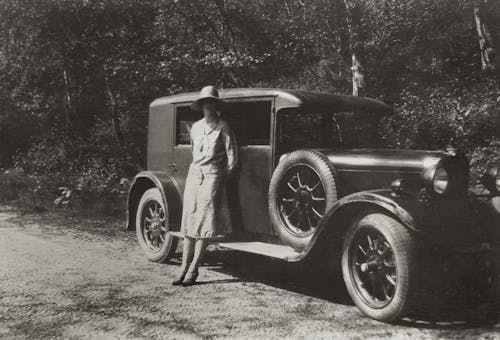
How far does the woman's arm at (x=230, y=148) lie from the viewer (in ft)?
17.3

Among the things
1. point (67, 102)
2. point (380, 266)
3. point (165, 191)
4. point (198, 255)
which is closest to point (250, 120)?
point (165, 191)

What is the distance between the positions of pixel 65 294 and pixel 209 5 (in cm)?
965

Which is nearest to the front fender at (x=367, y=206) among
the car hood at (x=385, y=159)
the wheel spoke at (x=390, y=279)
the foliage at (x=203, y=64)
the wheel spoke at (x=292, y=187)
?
the car hood at (x=385, y=159)

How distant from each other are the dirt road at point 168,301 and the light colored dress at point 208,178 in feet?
1.80

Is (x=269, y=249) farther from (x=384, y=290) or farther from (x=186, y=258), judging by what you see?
(x=384, y=290)

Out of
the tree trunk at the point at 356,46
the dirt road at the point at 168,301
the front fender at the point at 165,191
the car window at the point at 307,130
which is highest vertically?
the tree trunk at the point at 356,46

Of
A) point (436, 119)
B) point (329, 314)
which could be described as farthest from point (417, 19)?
point (329, 314)

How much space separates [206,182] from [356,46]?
20.8ft

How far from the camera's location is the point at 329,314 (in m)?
4.26

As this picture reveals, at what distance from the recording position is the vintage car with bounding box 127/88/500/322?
4.04m

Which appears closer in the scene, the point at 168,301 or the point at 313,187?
the point at 168,301

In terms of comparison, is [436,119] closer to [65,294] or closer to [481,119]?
[481,119]

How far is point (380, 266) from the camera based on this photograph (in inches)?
164

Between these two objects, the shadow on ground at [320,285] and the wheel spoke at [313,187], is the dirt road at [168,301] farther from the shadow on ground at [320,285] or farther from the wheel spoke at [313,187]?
the wheel spoke at [313,187]
